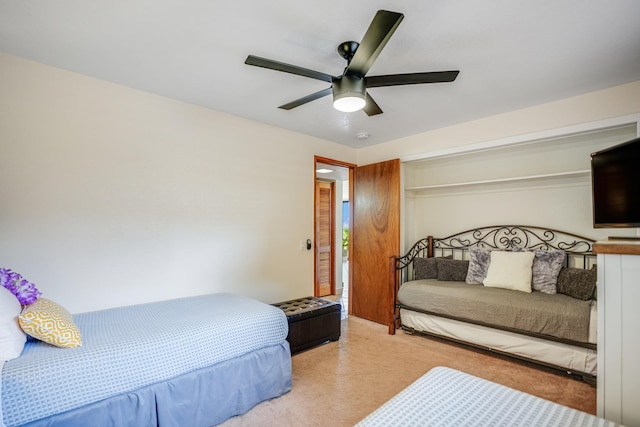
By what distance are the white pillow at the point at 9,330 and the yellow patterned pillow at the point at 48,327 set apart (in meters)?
0.03

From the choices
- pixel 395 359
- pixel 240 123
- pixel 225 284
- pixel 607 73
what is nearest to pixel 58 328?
pixel 225 284

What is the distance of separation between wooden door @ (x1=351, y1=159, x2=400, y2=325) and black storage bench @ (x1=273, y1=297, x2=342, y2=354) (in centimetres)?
79

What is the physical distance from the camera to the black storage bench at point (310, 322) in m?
2.91

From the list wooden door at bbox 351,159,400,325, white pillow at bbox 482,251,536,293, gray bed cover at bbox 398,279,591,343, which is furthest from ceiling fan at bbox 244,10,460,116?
white pillow at bbox 482,251,536,293

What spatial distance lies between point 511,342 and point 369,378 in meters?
1.40

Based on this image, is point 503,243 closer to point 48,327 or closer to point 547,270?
point 547,270

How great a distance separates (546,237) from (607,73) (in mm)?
1732

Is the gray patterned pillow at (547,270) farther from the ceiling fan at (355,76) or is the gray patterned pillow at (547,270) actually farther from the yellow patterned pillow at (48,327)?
the yellow patterned pillow at (48,327)

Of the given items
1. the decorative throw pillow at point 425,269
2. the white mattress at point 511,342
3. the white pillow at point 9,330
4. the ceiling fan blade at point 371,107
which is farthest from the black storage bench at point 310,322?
the ceiling fan blade at point 371,107

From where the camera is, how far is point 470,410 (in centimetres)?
100

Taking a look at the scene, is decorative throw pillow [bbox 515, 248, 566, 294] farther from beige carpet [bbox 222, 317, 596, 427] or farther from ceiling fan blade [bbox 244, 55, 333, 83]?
ceiling fan blade [bbox 244, 55, 333, 83]

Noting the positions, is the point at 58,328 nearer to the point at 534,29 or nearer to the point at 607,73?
the point at 534,29

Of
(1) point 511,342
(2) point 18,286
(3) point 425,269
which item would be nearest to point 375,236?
(3) point 425,269

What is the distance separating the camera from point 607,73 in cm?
228
